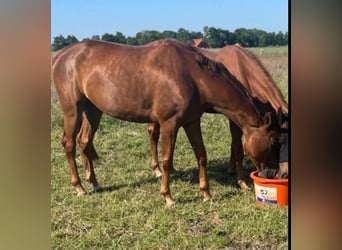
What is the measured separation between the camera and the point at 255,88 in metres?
1.96

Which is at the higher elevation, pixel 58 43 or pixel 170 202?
pixel 58 43

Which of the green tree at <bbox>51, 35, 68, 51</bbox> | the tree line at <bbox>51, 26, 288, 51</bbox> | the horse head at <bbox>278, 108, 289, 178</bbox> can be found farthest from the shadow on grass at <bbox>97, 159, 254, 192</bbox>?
the green tree at <bbox>51, 35, 68, 51</bbox>

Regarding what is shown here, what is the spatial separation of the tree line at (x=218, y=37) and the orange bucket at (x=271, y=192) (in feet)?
1.69

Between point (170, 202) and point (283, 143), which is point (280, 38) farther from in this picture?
point (170, 202)

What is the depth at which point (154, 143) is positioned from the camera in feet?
6.51

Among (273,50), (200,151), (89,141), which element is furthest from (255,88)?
(89,141)

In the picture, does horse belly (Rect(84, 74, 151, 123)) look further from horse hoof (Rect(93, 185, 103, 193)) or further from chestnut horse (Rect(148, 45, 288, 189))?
horse hoof (Rect(93, 185, 103, 193))

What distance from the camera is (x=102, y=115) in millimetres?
1979

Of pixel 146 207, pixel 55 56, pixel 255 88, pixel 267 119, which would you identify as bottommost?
pixel 146 207

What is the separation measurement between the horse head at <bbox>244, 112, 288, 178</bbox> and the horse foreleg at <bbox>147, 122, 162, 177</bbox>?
0.34 meters

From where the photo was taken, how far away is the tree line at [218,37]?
192 cm

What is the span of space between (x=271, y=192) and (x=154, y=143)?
480 millimetres
